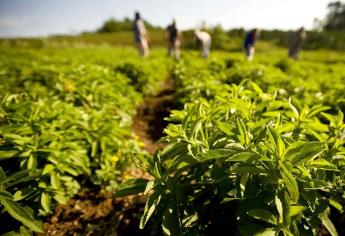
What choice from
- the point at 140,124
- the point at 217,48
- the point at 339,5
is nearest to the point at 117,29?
the point at 217,48

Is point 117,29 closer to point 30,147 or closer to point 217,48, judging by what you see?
point 217,48

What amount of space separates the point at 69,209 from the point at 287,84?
3.90 meters

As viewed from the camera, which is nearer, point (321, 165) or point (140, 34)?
point (321, 165)

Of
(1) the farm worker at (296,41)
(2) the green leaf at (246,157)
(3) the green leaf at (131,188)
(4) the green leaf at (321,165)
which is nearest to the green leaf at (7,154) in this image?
(3) the green leaf at (131,188)

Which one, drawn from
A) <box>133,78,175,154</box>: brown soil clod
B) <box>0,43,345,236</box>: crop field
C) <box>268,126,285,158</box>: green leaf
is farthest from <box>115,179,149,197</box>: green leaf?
<box>133,78,175,154</box>: brown soil clod

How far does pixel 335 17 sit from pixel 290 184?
92.9 meters

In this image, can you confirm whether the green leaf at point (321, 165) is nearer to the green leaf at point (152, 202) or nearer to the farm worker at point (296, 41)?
the green leaf at point (152, 202)

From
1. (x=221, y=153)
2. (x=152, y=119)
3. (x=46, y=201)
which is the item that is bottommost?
(x=152, y=119)

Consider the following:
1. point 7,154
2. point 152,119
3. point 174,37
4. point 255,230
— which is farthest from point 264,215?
point 174,37

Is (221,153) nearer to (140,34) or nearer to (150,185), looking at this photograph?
(150,185)

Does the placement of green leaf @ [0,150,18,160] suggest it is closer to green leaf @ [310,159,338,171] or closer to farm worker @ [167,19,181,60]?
green leaf @ [310,159,338,171]

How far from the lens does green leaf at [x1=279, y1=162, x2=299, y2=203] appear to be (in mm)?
1320

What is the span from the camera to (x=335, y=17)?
251 feet

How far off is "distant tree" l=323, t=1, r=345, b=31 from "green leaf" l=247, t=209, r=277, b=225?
3347 inches
